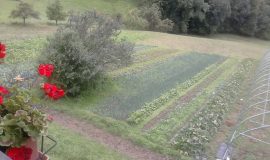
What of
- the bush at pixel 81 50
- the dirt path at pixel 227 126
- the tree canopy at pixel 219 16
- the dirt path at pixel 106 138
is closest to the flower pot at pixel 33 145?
the dirt path at pixel 106 138

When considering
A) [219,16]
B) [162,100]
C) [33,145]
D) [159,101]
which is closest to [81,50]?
[159,101]

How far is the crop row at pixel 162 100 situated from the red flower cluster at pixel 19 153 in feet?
27.2

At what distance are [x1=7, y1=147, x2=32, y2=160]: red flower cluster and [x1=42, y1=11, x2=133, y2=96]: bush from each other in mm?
8742

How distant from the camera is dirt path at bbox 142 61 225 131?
13139 mm

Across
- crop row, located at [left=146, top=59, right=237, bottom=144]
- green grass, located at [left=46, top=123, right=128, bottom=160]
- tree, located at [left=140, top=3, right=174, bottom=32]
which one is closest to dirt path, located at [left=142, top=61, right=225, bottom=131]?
crop row, located at [left=146, top=59, right=237, bottom=144]

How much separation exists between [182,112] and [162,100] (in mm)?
1318

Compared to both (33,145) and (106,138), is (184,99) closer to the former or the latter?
(106,138)

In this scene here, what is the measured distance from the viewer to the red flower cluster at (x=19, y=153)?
4.46 m

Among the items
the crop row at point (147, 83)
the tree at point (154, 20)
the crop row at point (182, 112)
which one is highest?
the tree at point (154, 20)

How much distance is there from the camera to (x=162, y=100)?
51.7 feet

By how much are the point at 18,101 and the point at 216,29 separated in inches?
2064

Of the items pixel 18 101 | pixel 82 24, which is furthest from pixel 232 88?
pixel 18 101

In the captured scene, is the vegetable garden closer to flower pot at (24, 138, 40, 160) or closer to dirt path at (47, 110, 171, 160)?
dirt path at (47, 110, 171, 160)

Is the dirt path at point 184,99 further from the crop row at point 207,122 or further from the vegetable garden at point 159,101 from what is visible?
the crop row at point 207,122
